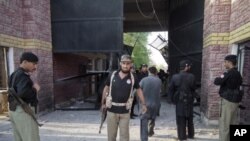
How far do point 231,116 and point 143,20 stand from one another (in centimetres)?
1525

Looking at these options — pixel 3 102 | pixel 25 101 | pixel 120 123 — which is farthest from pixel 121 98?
pixel 3 102

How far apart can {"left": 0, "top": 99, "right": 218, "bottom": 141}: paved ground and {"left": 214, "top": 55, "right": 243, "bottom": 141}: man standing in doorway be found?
3.66 feet

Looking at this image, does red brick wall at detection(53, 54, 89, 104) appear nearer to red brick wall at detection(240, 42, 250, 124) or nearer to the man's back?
the man's back

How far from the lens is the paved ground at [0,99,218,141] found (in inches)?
246

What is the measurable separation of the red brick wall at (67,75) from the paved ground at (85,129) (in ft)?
4.60

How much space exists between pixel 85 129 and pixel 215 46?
3.93 m

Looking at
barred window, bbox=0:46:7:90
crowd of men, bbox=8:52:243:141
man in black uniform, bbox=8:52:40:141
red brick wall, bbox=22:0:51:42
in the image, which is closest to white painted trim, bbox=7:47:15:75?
barred window, bbox=0:46:7:90

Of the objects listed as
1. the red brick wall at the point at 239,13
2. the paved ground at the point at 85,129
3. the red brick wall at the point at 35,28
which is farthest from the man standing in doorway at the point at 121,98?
the red brick wall at the point at 35,28

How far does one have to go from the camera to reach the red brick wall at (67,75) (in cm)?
1021

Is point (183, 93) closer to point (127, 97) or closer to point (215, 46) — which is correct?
point (127, 97)

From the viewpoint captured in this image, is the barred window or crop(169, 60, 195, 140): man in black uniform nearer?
crop(169, 60, 195, 140): man in black uniform

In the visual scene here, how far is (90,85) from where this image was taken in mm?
14812

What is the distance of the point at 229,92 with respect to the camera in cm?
501

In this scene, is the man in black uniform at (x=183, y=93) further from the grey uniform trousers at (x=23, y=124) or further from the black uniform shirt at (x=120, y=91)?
the grey uniform trousers at (x=23, y=124)
